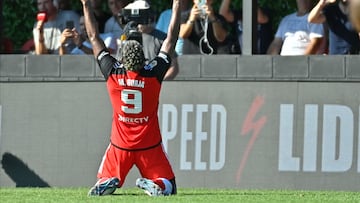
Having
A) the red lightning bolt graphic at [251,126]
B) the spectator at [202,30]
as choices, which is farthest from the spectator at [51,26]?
the red lightning bolt graphic at [251,126]

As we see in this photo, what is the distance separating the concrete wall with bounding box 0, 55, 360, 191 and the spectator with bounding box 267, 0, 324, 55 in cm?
34

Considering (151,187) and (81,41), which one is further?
(81,41)

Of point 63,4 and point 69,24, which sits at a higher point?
point 63,4

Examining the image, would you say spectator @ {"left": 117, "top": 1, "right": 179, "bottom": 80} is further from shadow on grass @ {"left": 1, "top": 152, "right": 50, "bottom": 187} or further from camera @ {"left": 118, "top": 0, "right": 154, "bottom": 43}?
shadow on grass @ {"left": 1, "top": 152, "right": 50, "bottom": 187}

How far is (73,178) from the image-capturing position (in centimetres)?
1362

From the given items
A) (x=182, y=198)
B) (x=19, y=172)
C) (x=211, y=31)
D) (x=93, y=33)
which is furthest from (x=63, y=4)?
(x=182, y=198)

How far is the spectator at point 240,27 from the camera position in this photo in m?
14.0

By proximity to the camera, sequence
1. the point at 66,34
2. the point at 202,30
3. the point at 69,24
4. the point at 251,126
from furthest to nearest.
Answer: the point at 69,24, the point at 66,34, the point at 202,30, the point at 251,126

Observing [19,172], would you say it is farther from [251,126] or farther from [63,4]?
[251,126]

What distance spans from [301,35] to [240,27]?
1204mm

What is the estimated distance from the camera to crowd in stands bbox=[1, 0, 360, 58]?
13.3 m

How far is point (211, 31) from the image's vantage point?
1373 centimetres

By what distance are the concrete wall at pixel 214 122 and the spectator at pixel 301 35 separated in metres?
0.34

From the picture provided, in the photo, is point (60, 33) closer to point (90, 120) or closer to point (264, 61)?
point (90, 120)
